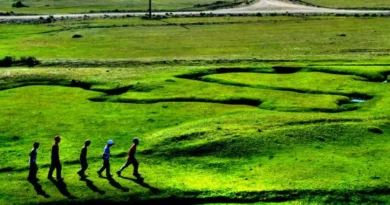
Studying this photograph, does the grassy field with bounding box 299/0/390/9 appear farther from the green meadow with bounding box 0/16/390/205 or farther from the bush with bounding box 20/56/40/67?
the bush with bounding box 20/56/40/67

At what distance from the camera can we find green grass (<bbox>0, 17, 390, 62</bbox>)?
8238 centimetres

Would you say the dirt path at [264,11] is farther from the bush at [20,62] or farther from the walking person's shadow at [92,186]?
the walking person's shadow at [92,186]

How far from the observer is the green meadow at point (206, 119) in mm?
34750

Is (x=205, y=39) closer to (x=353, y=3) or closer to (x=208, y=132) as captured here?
(x=208, y=132)

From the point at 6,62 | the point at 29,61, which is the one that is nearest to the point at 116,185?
the point at 29,61

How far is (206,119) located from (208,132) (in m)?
4.77

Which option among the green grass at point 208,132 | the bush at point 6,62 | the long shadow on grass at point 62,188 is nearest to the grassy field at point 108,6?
the bush at point 6,62

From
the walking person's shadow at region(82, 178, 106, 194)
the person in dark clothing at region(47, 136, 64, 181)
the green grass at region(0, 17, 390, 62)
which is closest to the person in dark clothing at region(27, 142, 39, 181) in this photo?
the person in dark clothing at region(47, 136, 64, 181)

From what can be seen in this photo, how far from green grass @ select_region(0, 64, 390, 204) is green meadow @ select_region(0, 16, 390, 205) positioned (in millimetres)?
108

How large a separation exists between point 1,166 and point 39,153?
3329 mm

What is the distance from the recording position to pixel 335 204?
3341cm

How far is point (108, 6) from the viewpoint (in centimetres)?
17962

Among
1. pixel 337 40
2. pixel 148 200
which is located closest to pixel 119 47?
pixel 337 40

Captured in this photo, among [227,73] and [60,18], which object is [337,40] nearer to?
[227,73]
